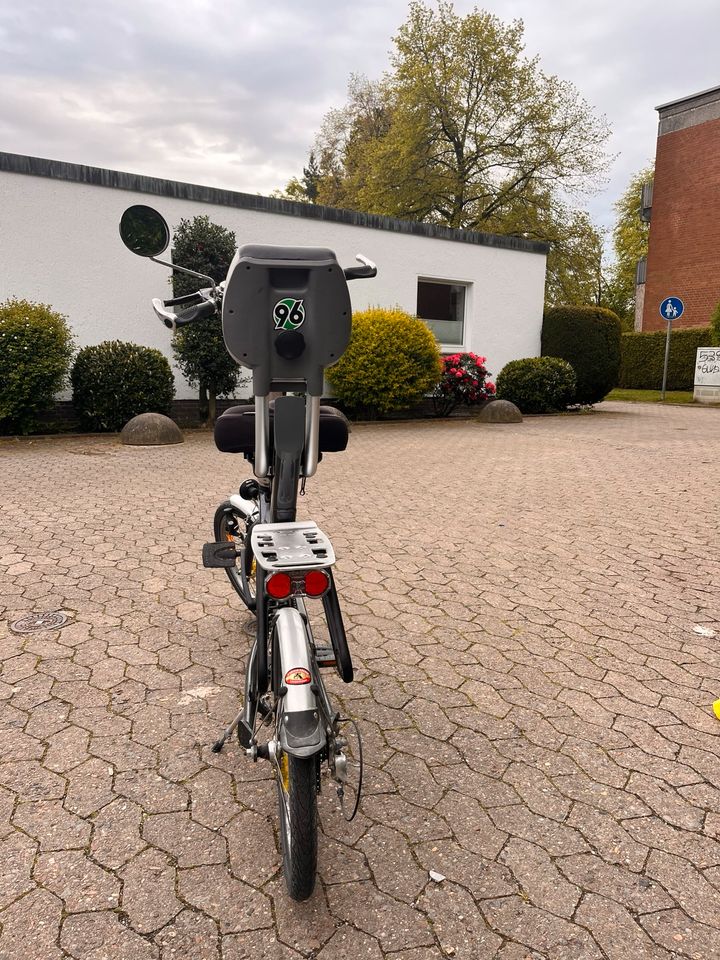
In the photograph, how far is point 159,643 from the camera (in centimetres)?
331

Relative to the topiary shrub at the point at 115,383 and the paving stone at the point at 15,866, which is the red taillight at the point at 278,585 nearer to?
the paving stone at the point at 15,866

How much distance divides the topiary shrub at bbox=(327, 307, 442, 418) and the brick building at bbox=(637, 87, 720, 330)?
1803cm

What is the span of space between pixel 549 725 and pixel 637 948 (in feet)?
3.34

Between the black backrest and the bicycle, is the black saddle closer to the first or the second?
the bicycle

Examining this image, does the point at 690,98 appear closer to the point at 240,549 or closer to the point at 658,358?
the point at 658,358

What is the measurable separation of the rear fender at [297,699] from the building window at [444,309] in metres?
13.6

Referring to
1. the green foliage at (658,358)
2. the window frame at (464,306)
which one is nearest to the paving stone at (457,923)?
the window frame at (464,306)

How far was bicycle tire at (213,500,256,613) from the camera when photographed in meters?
2.99

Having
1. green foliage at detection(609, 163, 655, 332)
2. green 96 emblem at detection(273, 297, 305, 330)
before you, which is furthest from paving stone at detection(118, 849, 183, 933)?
green foliage at detection(609, 163, 655, 332)

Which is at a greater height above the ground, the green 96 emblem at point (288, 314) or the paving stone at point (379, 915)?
the green 96 emblem at point (288, 314)

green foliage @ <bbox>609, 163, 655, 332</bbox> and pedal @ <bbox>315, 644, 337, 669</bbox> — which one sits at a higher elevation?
green foliage @ <bbox>609, 163, 655, 332</bbox>

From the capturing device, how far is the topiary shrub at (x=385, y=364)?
40.0 feet

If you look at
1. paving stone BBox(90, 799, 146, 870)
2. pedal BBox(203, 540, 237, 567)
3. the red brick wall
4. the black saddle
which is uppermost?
the red brick wall

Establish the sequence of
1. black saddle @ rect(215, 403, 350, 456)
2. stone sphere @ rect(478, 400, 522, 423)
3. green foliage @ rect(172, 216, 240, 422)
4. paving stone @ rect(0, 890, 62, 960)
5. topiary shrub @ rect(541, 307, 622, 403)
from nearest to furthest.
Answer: paving stone @ rect(0, 890, 62, 960), black saddle @ rect(215, 403, 350, 456), green foliage @ rect(172, 216, 240, 422), stone sphere @ rect(478, 400, 522, 423), topiary shrub @ rect(541, 307, 622, 403)
